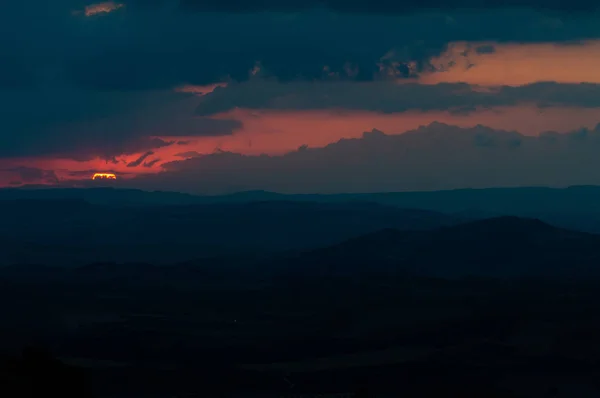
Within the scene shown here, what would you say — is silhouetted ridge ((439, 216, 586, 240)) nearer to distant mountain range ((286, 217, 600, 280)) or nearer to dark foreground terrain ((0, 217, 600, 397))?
distant mountain range ((286, 217, 600, 280))

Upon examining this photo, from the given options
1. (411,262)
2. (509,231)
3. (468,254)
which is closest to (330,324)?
(411,262)

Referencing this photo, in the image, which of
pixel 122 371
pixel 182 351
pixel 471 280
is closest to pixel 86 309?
pixel 182 351

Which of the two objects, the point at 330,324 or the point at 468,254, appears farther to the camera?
the point at 468,254

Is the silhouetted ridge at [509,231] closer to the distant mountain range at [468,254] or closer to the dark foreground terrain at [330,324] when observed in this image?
the distant mountain range at [468,254]

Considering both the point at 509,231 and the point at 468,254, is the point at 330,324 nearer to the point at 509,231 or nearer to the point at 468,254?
the point at 468,254

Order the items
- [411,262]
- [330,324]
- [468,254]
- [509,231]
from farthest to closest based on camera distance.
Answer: [509,231], [411,262], [468,254], [330,324]

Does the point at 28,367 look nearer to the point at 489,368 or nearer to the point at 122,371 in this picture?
the point at 122,371

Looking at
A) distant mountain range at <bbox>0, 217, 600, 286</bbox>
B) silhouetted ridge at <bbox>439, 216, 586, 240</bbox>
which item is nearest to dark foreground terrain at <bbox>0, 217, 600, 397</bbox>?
distant mountain range at <bbox>0, 217, 600, 286</bbox>

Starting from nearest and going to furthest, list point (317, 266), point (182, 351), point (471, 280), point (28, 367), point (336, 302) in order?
point (28, 367)
point (182, 351)
point (336, 302)
point (471, 280)
point (317, 266)
